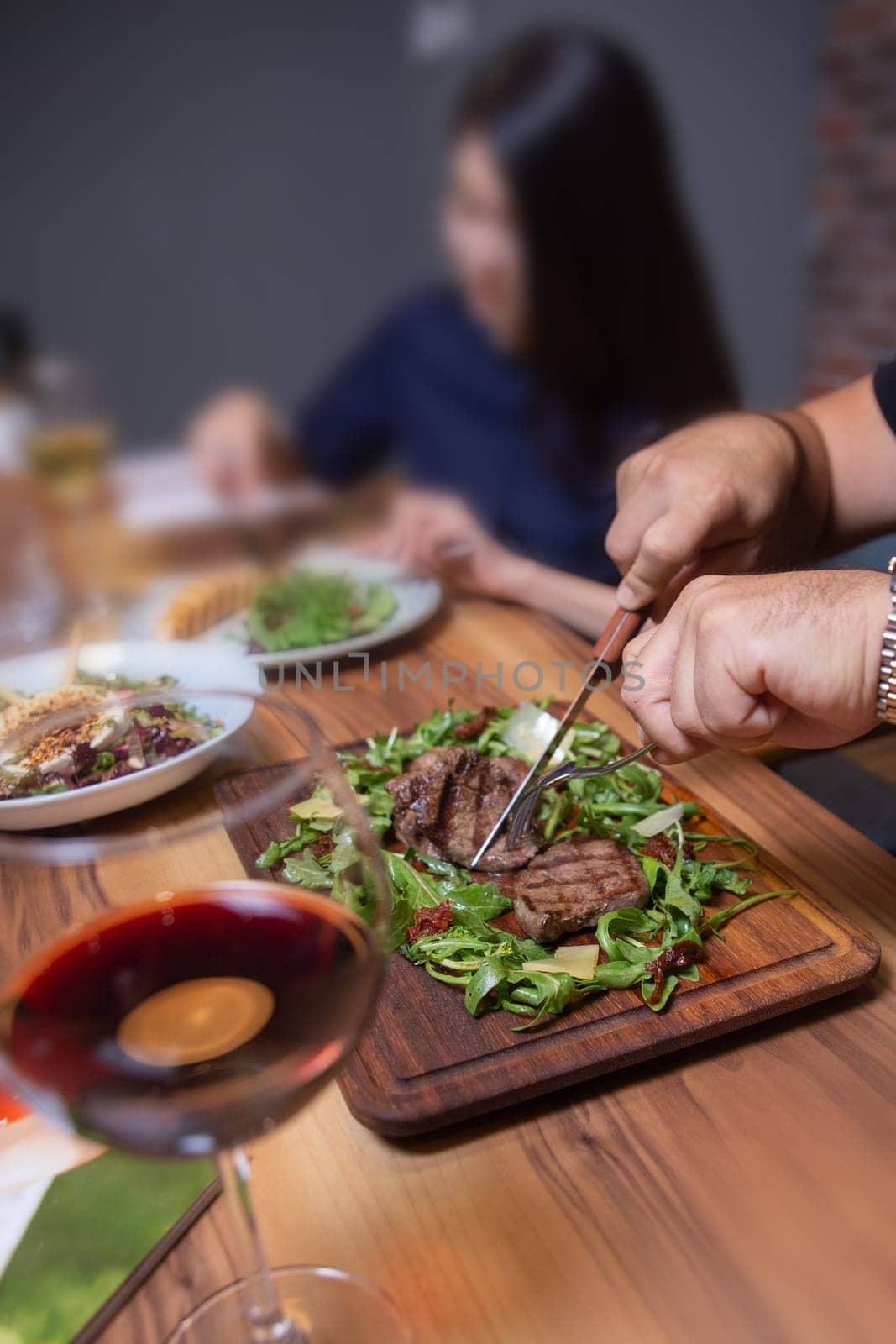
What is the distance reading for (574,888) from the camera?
56 cm

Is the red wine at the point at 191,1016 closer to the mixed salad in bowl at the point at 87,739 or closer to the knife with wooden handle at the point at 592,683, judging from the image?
the mixed salad in bowl at the point at 87,739

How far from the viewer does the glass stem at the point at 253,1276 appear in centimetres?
33

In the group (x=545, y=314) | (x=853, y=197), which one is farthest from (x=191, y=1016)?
(x=853, y=197)

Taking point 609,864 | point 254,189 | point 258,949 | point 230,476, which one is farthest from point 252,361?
point 258,949

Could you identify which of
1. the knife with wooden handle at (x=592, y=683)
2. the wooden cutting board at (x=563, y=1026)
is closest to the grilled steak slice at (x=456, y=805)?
the knife with wooden handle at (x=592, y=683)

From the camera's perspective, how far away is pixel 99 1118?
0.31 m

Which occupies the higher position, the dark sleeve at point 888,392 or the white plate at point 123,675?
the dark sleeve at point 888,392

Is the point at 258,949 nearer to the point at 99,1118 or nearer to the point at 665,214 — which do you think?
the point at 99,1118

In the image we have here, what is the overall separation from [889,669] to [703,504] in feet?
0.83

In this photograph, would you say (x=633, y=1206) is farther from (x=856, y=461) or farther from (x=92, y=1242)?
(x=856, y=461)

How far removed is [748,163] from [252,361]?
1.47 meters

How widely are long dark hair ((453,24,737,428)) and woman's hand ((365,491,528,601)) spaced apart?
69 cm

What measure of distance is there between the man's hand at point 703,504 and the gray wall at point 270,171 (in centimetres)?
195

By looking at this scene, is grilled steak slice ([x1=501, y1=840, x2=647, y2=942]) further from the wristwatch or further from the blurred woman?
the blurred woman
